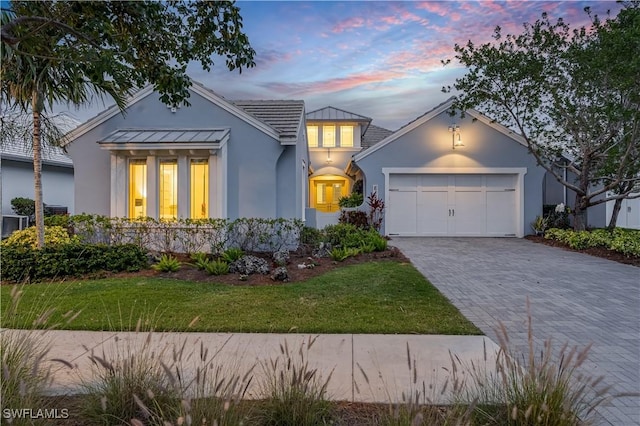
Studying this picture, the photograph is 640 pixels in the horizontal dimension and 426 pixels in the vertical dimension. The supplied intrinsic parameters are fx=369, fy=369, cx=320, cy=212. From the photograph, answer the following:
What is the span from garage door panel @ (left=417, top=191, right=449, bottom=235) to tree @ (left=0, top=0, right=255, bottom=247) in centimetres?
1336

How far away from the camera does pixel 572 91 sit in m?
13.3

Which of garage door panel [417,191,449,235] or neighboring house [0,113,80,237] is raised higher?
neighboring house [0,113,80,237]

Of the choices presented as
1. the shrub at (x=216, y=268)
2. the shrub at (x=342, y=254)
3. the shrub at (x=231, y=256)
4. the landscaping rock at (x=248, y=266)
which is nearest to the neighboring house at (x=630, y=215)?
the shrub at (x=342, y=254)

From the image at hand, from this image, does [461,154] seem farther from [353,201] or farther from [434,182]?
[353,201]

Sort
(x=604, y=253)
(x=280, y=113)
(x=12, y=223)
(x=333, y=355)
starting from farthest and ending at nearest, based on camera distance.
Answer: (x=12, y=223), (x=280, y=113), (x=604, y=253), (x=333, y=355)

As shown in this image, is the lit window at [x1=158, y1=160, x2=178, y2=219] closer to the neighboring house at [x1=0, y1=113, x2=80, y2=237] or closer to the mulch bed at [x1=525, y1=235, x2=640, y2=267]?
the neighboring house at [x1=0, y1=113, x2=80, y2=237]

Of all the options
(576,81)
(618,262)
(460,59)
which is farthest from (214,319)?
(576,81)

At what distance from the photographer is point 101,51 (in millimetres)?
4270

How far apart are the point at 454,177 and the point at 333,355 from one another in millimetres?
14402

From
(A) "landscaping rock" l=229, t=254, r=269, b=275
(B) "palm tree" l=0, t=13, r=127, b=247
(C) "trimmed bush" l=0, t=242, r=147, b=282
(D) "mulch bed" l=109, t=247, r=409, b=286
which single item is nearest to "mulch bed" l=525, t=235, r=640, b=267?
(D) "mulch bed" l=109, t=247, r=409, b=286

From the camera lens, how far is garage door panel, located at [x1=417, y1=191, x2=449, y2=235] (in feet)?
55.7

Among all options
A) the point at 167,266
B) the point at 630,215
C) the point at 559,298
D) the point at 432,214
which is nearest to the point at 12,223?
the point at 167,266

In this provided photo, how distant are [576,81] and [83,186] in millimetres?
16937

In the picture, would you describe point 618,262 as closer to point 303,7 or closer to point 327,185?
point 303,7
